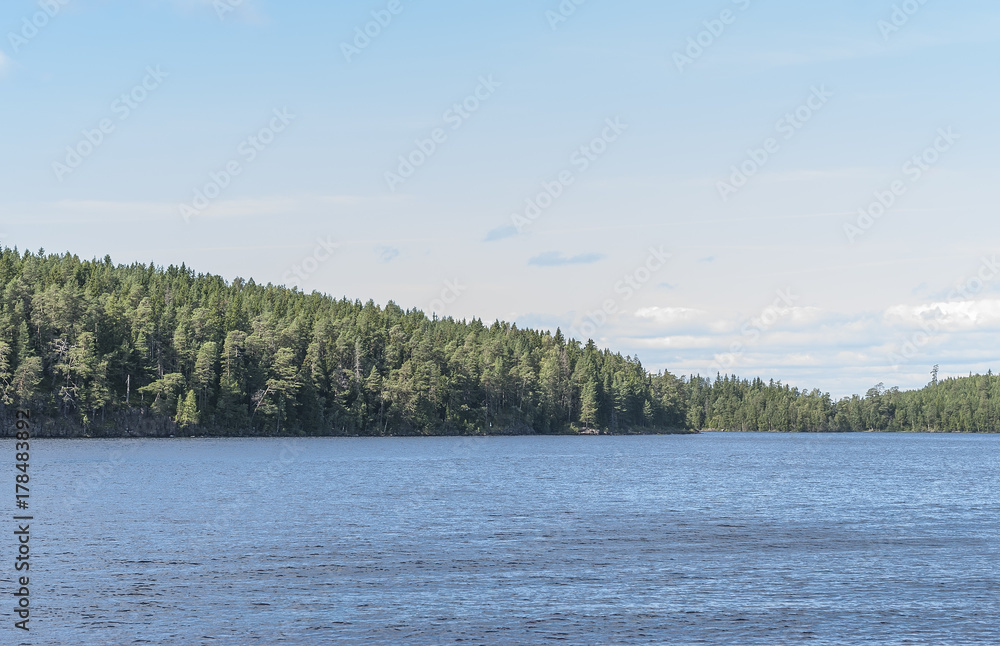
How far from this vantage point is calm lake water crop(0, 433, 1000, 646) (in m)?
32.2

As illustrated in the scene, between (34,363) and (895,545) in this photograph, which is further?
(34,363)

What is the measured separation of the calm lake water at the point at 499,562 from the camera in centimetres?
3225

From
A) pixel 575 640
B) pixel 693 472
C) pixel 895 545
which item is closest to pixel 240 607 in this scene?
pixel 575 640

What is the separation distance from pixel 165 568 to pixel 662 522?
30.1 metres

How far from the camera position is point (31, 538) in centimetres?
4850

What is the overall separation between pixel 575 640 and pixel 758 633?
6.18 metres

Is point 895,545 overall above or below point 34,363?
below

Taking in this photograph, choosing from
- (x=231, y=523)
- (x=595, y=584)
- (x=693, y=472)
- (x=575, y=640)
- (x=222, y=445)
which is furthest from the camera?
(x=222, y=445)

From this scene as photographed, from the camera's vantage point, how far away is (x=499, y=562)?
43.8 meters

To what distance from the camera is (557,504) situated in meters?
68.9

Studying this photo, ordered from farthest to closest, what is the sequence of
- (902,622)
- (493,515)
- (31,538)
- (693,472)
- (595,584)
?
(693,472) → (493,515) → (31,538) → (595,584) → (902,622)

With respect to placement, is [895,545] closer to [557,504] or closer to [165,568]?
[557,504]

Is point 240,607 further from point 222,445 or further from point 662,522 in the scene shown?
point 222,445

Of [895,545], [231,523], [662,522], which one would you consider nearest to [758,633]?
[895,545]
